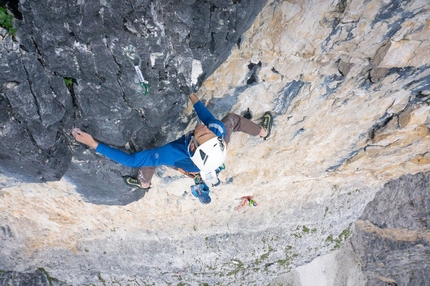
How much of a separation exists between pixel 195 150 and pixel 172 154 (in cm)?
71

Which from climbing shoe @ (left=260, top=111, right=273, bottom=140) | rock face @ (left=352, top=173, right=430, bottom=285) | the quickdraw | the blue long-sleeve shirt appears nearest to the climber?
the blue long-sleeve shirt

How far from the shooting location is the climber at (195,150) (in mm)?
5285

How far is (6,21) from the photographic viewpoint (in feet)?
12.3

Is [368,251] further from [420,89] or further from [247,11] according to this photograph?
[247,11]

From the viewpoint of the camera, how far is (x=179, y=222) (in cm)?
1102

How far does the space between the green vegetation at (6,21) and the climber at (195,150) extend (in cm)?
194

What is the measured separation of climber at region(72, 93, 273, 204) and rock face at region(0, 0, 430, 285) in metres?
0.29

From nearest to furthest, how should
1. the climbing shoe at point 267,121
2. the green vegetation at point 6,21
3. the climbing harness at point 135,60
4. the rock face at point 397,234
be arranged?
the green vegetation at point 6,21, the climbing harness at point 135,60, the climbing shoe at point 267,121, the rock face at point 397,234

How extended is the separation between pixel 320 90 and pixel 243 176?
12.3 ft

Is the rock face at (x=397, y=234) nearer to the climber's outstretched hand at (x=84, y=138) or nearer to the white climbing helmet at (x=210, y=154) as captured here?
the white climbing helmet at (x=210, y=154)

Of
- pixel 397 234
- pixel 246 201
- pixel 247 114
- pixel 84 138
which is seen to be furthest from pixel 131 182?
pixel 397 234

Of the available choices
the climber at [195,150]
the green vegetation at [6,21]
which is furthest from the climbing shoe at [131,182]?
the green vegetation at [6,21]

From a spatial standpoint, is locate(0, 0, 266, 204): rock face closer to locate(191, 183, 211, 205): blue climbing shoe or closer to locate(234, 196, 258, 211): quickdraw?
locate(191, 183, 211, 205): blue climbing shoe

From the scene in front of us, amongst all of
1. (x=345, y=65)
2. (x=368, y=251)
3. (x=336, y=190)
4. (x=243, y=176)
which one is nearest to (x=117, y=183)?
(x=243, y=176)
